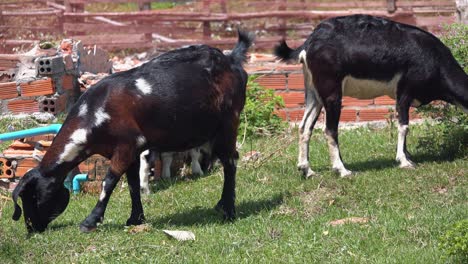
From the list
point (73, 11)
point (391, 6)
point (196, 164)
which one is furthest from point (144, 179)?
point (73, 11)

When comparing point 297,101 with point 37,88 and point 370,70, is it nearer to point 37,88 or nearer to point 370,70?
point 370,70

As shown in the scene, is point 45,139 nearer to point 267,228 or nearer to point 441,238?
point 267,228

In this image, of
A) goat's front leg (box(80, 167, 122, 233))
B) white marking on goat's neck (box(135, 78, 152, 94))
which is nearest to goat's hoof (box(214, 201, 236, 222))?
goat's front leg (box(80, 167, 122, 233))

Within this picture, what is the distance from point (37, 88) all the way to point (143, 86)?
4.75m

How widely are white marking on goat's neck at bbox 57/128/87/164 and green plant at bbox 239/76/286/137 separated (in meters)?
3.93

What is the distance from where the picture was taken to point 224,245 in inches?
305

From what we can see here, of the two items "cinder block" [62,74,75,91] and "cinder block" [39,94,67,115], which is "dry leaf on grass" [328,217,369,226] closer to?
"cinder block" [39,94,67,115]

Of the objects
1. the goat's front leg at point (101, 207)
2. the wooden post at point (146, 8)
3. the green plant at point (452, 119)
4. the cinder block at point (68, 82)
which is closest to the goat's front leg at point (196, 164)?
the goat's front leg at point (101, 207)

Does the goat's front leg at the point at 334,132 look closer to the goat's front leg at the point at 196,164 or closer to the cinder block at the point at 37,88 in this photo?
the goat's front leg at the point at 196,164

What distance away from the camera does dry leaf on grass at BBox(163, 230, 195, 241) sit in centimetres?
797

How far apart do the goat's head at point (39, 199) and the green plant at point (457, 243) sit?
3.47 m

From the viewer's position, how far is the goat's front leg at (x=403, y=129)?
410 inches

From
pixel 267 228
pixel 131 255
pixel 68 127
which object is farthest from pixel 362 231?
pixel 68 127

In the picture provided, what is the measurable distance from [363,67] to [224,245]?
331cm
